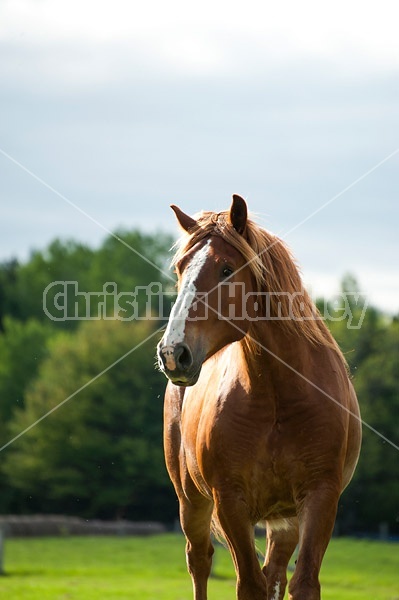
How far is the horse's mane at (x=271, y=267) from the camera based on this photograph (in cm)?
599

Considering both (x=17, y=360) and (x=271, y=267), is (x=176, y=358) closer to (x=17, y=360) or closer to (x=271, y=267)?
(x=271, y=267)

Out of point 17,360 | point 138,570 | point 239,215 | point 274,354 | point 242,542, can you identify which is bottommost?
point 138,570

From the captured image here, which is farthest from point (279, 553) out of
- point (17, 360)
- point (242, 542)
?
point (17, 360)

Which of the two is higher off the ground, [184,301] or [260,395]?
[184,301]

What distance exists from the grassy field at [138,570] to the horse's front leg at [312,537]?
11.5m

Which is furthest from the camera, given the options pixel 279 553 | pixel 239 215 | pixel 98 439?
pixel 98 439

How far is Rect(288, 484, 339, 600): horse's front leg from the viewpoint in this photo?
5.72m

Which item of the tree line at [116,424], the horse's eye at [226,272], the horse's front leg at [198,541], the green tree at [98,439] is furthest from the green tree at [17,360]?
the horse's eye at [226,272]

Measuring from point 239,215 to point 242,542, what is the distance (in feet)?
6.96

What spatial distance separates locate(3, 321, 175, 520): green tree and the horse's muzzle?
126ft

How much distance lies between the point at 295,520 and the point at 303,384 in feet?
4.43

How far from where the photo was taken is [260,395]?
621 centimetres

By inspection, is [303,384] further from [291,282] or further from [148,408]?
[148,408]

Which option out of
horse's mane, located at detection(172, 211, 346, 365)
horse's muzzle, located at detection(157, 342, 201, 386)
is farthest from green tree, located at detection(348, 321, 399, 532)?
horse's muzzle, located at detection(157, 342, 201, 386)
